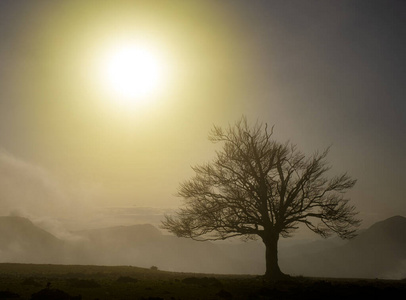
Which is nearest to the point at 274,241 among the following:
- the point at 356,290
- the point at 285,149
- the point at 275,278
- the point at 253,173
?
the point at 275,278

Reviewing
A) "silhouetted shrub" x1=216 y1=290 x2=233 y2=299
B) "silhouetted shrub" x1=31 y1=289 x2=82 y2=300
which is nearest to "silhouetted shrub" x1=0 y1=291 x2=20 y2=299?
"silhouetted shrub" x1=31 y1=289 x2=82 y2=300

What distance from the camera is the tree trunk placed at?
73.5ft

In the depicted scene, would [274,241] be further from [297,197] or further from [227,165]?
[227,165]

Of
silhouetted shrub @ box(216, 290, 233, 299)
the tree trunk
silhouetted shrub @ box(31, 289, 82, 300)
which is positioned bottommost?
silhouetted shrub @ box(216, 290, 233, 299)

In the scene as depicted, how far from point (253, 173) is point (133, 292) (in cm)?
1374

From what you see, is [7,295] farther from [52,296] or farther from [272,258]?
[272,258]

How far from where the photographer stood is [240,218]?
906 inches

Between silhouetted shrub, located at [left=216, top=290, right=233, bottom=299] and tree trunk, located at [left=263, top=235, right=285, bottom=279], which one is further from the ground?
tree trunk, located at [left=263, top=235, right=285, bottom=279]

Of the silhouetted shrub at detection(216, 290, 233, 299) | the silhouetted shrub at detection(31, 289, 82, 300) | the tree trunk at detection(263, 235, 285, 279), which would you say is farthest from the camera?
the tree trunk at detection(263, 235, 285, 279)

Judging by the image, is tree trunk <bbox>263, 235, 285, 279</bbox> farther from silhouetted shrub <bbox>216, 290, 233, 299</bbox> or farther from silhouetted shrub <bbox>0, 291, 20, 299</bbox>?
silhouetted shrub <bbox>0, 291, 20, 299</bbox>

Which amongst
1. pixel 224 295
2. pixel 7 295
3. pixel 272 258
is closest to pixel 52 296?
pixel 7 295

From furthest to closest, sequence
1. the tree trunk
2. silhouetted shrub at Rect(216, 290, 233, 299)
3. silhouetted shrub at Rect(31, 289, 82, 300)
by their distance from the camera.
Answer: the tree trunk < silhouetted shrub at Rect(216, 290, 233, 299) < silhouetted shrub at Rect(31, 289, 82, 300)

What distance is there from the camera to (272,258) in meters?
23.0

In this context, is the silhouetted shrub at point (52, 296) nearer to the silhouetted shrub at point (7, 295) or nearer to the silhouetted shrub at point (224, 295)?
the silhouetted shrub at point (7, 295)
